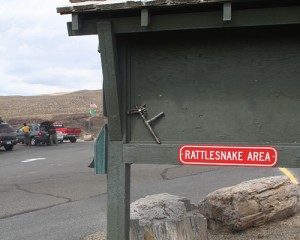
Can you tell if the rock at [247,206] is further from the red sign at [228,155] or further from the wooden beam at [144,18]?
the wooden beam at [144,18]

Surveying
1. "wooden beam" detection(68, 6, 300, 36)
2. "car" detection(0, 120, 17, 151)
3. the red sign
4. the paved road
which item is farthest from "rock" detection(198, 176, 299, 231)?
"car" detection(0, 120, 17, 151)

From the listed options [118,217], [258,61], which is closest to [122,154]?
[118,217]

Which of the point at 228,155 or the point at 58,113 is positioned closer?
the point at 228,155

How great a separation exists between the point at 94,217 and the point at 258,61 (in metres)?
5.12

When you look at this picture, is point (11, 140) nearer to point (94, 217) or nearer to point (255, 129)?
point (94, 217)

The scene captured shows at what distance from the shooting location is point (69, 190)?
10.9 m

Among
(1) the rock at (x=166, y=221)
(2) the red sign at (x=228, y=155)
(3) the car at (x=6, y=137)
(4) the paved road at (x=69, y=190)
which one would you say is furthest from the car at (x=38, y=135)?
(2) the red sign at (x=228, y=155)

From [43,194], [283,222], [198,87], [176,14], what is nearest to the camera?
→ [176,14]

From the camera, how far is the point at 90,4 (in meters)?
3.62

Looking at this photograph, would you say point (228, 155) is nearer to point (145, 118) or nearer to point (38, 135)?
point (145, 118)

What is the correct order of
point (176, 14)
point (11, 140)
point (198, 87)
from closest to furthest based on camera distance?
point (176, 14), point (198, 87), point (11, 140)

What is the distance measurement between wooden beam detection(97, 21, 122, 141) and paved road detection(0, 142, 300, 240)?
131 inches

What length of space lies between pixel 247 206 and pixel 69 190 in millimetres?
5798

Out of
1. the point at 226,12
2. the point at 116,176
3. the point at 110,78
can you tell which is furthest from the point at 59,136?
the point at 226,12
